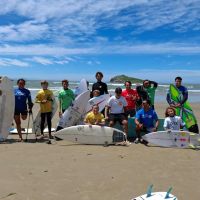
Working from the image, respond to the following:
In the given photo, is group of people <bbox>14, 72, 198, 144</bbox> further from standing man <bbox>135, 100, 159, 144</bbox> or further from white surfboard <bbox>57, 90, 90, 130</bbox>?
white surfboard <bbox>57, 90, 90, 130</bbox>

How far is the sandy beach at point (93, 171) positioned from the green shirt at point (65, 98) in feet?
4.51

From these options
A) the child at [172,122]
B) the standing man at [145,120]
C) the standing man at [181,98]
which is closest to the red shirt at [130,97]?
the standing man at [145,120]

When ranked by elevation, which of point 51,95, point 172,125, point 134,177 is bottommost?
point 134,177

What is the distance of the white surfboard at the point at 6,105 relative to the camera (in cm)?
739

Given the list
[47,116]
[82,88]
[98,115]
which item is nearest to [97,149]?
[98,115]

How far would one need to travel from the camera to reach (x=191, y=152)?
20.9 feet

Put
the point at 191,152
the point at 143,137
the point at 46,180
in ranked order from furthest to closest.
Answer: the point at 143,137
the point at 191,152
the point at 46,180

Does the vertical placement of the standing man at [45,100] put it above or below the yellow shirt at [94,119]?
above

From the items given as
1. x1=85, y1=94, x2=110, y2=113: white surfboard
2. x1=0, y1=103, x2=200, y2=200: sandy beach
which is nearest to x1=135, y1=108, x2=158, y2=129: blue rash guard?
x1=0, y1=103, x2=200, y2=200: sandy beach

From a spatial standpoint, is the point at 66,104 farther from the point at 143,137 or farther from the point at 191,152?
the point at 191,152

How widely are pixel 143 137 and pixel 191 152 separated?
3.38ft

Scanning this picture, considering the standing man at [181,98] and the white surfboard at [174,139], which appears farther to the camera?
the standing man at [181,98]

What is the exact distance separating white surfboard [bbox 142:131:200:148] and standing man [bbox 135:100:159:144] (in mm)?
282

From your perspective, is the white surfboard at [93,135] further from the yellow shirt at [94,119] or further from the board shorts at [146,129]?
the board shorts at [146,129]
